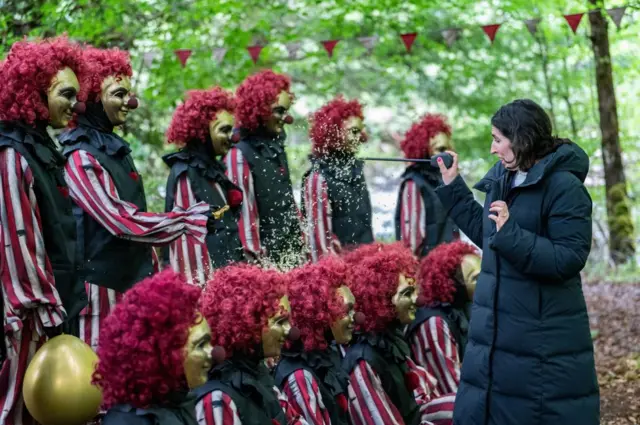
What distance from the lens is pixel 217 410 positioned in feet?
13.0

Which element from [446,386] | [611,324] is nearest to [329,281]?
[446,386]

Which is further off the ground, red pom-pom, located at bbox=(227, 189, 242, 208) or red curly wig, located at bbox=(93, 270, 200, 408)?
red pom-pom, located at bbox=(227, 189, 242, 208)

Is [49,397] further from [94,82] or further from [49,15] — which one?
[49,15]

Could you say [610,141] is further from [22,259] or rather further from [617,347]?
[22,259]

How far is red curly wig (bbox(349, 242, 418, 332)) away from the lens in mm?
5441

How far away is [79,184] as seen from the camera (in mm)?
4820

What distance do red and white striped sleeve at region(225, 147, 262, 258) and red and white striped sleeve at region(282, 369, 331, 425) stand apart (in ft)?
6.05

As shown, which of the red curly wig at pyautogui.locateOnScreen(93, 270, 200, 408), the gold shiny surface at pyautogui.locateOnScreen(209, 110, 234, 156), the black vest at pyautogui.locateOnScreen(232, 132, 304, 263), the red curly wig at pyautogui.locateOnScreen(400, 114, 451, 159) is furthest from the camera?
the red curly wig at pyautogui.locateOnScreen(400, 114, 451, 159)

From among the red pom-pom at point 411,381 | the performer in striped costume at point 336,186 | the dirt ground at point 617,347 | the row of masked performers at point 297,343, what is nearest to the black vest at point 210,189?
the row of masked performers at point 297,343

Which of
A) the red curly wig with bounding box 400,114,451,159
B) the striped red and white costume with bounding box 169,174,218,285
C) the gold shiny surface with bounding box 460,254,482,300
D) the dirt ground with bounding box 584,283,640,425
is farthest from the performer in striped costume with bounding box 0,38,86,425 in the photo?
the red curly wig with bounding box 400,114,451,159

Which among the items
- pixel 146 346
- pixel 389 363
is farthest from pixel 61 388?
pixel 389 363

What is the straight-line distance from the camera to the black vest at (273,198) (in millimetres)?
6906

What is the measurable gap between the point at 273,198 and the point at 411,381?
80.4 inches

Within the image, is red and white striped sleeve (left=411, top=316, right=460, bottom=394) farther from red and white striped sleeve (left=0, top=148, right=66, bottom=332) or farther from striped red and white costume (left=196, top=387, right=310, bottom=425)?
red and white striped sleeve (left=0, top=148, right=66, bottom=332)
